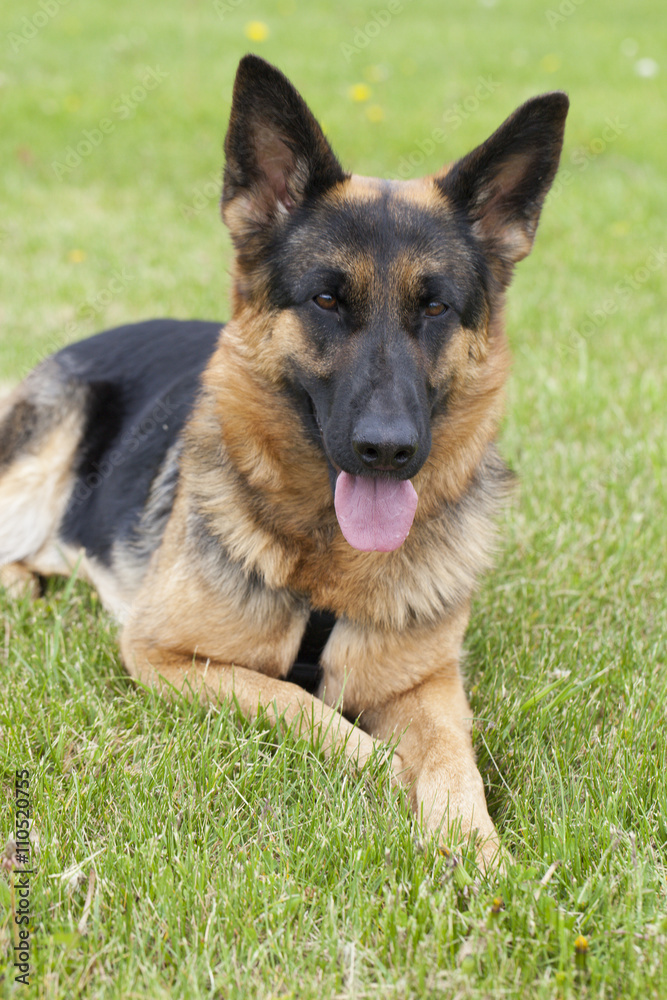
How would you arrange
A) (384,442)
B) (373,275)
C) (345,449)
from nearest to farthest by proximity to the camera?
(384,442), (345,449), (373,275)

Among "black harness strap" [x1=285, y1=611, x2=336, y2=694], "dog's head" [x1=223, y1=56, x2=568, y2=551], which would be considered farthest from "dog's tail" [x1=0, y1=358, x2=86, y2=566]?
"black harness strap" [x1=285, y1=611, x2=336, y2=694]

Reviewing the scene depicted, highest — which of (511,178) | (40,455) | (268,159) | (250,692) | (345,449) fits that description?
(511,178)

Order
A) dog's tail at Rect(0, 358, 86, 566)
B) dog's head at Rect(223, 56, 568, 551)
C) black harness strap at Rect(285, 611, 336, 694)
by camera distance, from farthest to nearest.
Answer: dog's tail at Rect(0, 358, 86, 566) → black harness strap at Rect(285, 611, 336, 694) → dog's head at Rect(223, 56, 568, 551)

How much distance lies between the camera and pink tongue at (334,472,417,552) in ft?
8.63

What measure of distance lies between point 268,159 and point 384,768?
1930 mm

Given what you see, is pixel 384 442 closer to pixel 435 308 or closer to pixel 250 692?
pixel 435 308

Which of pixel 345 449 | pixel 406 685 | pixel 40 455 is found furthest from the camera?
pixel 40 455

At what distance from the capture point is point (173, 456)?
357 centimetres

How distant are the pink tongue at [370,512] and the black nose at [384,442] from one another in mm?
200

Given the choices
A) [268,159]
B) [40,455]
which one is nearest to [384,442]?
[268,159]

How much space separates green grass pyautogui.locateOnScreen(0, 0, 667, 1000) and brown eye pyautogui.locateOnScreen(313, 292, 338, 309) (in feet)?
4.23

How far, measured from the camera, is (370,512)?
2.64 metres

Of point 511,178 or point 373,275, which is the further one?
point 511,178

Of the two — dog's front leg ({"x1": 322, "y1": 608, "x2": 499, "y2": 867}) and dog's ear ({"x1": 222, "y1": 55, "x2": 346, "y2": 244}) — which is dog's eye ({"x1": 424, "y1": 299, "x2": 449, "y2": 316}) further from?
dog's front leg ({"x1": 322, "y1": 608, "x2": 499, "y2": 867})
